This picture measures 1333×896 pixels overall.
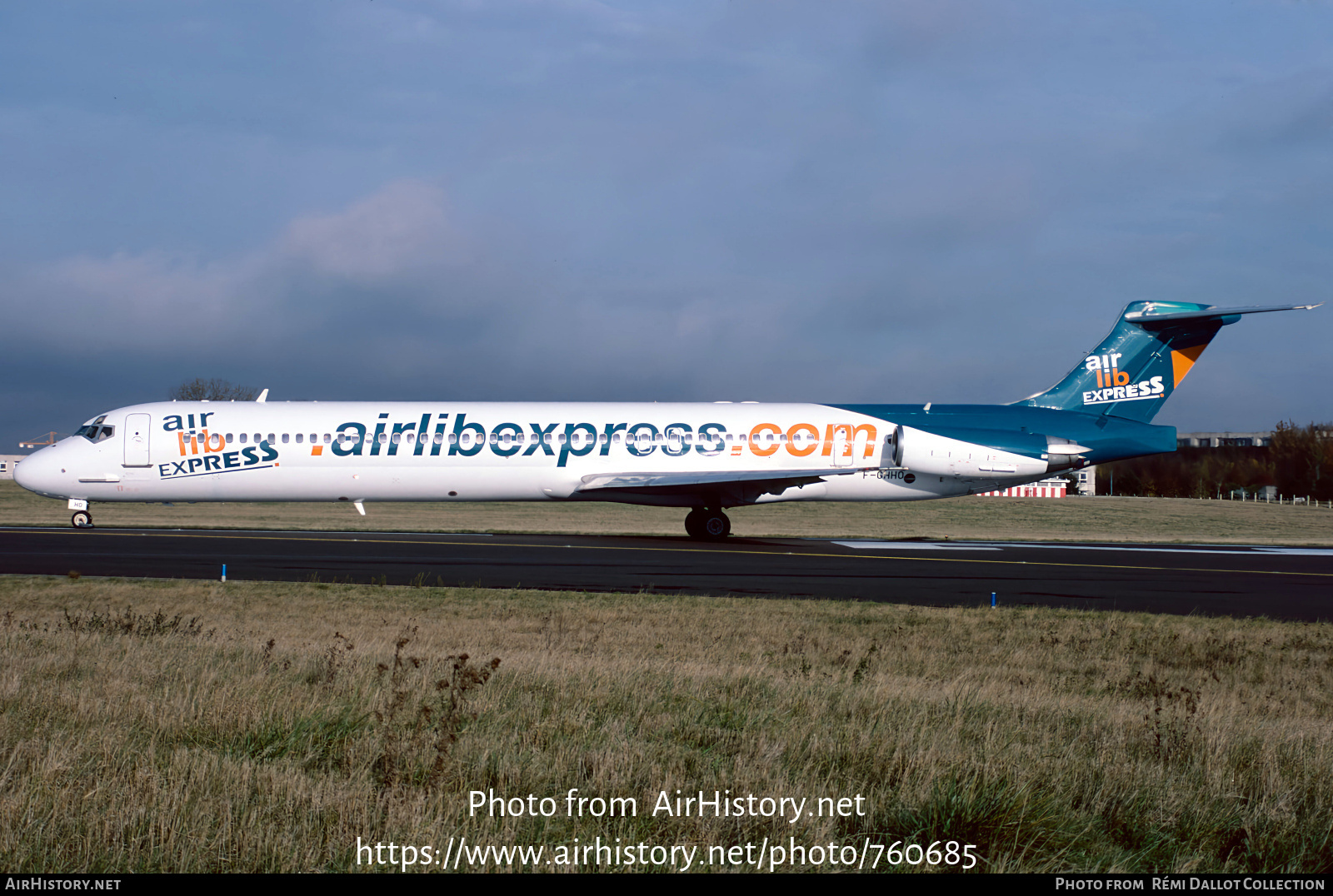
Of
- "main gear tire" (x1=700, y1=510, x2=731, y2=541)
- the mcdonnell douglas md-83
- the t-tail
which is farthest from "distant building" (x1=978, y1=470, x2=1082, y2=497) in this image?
"main gear tire" (x1=700, y1=510, x2=731, y2=541)

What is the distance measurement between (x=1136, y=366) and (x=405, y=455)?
23985mm

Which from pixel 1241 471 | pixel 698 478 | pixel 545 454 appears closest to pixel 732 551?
pixel 698 478

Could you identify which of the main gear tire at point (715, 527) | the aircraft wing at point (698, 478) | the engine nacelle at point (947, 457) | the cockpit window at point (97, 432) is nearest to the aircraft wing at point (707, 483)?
the aircraft wing at point (698, 478)

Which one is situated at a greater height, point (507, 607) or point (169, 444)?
point (169, 444)

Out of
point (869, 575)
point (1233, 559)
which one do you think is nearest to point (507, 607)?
point (869, 575)

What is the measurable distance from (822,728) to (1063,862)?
81.6 inches

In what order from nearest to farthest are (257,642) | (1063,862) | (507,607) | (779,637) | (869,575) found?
(1063,862)
(257,642)
(779,637)
(507,607)
(869,575)

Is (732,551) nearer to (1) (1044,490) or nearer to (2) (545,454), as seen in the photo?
(2) (545,454)

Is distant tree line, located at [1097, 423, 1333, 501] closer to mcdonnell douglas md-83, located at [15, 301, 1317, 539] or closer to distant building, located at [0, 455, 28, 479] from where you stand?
mcdonnell douglas md-83, located at [15, 301, 1317, 539]

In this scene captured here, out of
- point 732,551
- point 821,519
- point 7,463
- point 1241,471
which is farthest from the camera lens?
point 7,463

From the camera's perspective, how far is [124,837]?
4.25 metres

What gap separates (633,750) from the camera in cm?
562

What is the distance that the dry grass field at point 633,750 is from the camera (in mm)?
4422

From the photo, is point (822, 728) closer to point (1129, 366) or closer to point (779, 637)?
point (779, 637)
